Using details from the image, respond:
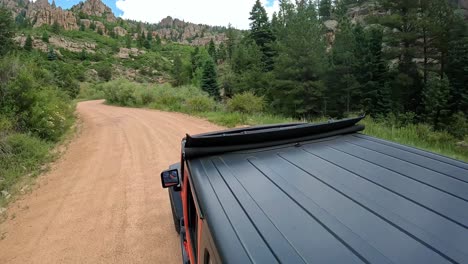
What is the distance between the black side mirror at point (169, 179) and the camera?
3100 millimetres

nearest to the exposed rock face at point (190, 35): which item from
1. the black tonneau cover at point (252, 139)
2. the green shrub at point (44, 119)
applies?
→ the green shrub at point (44, 119)

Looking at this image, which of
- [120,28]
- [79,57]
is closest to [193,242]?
[79,57]

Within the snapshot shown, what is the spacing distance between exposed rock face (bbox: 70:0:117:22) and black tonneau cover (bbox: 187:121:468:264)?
17760cm

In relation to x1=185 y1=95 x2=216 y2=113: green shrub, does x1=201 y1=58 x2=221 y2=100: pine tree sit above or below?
above

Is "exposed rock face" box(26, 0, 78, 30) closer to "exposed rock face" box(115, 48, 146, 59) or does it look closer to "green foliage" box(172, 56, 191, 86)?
"exposed rock face" box(115, 48, 146, 59)

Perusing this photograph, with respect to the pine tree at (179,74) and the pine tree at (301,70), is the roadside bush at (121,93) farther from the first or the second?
the pine tree at (179,74)

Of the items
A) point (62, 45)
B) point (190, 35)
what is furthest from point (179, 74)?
point (190, 35)

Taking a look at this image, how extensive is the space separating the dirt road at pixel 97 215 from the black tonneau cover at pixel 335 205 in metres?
2.32

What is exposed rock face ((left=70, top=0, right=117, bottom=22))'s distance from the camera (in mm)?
158625

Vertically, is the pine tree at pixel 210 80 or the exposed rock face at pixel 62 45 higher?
the exposed rock face at pixel 62 45

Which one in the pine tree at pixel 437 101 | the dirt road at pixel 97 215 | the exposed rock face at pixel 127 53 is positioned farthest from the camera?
the exposed rock face at pixel 127 53

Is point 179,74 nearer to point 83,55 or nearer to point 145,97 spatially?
point 145,97

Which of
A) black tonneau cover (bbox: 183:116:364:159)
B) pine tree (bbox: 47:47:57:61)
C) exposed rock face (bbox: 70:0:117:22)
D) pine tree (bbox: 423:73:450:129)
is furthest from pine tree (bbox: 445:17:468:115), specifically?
exposed rock face (bbox: 70:0:117:22)

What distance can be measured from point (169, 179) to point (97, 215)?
8.02 feet
